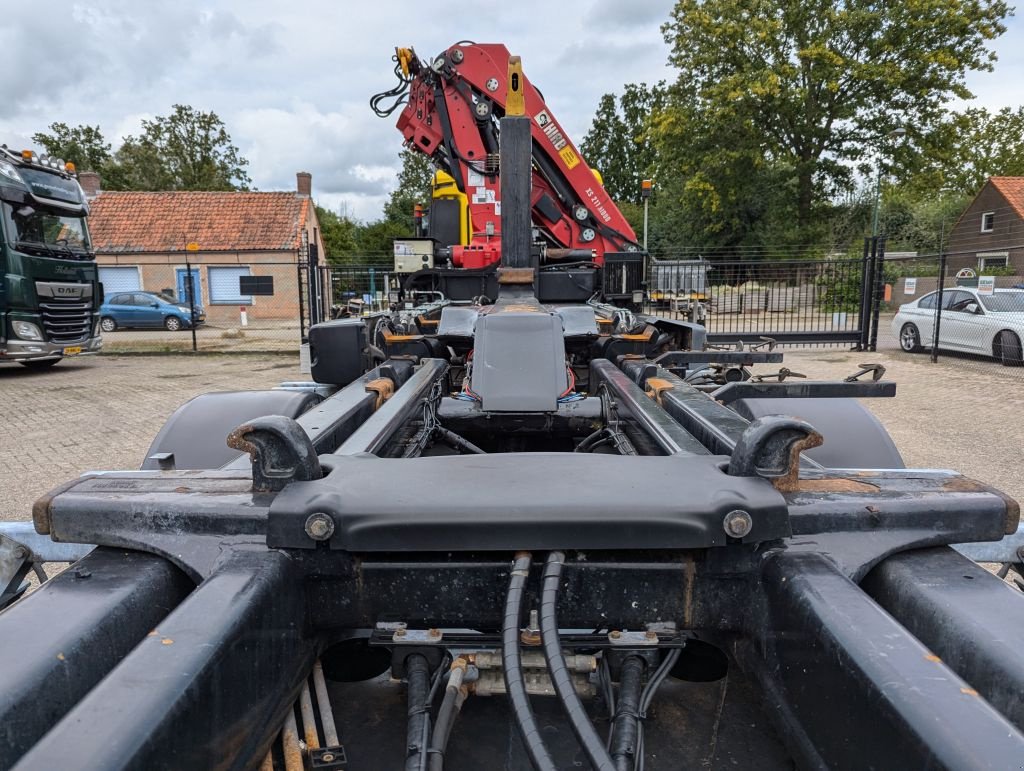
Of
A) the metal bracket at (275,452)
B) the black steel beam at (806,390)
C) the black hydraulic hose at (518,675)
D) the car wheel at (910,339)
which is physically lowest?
the car wheel at (910,339)

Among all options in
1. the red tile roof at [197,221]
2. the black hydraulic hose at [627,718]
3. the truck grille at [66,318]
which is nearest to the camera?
the black hydraulic hose at [627,718]

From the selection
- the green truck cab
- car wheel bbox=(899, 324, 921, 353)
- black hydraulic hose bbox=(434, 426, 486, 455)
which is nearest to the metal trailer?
black hydraulic hose bbox=(434, 426, 486, 455)

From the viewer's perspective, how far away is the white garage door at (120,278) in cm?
3162

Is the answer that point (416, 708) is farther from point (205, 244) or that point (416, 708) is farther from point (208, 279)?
point (205, 244)

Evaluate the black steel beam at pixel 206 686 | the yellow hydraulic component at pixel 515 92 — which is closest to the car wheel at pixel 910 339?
the yellow hydraulic component at pixel 515 92

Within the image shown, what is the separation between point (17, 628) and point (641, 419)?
188 cm

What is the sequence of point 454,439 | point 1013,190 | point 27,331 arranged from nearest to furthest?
point 454,439
point 27,331
point 1013,190

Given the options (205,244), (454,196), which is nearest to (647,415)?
(454,196)

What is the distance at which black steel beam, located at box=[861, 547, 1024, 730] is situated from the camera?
3.79 feet

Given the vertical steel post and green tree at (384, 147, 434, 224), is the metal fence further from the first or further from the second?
green tree at (384, 147, 434, 224)

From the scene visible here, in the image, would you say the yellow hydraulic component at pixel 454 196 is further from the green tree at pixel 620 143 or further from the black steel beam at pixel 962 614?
the green tree at pixel 620 143

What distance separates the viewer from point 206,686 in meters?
1.10

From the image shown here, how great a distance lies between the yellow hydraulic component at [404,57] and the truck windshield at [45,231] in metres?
7.50

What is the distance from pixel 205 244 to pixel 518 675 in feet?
113
